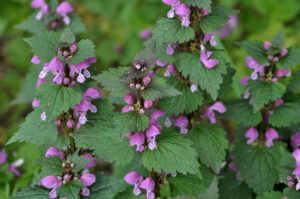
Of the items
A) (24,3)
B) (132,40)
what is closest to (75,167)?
(132,40)

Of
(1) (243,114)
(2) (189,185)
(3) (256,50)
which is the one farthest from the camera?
(1) (243,114)

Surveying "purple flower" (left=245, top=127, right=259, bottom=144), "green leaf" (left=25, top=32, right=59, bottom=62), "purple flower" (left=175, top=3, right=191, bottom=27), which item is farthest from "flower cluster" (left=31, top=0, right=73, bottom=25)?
"purple flower" (left=245, top=127, right=259, bottom=144)

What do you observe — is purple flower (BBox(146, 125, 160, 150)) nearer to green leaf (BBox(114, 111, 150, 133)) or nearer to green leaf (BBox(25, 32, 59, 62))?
green leaf (BBox(114, 111, 150, 133))

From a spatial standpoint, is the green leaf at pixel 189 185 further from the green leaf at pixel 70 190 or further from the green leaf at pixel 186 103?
the green leaf at pixel 70 190

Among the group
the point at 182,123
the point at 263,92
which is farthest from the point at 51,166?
the point at 263,92

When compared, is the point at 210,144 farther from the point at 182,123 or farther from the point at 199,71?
the point at 199,71

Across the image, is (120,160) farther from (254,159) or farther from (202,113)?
(254,159)
